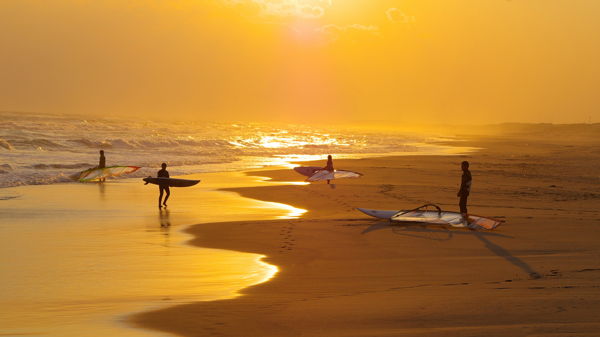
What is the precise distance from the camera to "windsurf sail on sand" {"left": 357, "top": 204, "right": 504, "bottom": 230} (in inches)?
408

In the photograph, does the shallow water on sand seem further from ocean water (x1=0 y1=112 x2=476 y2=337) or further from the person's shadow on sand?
the person's shadow on sand

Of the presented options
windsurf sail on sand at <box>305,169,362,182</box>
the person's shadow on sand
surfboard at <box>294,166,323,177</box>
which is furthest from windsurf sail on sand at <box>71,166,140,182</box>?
the person's shadow on sand

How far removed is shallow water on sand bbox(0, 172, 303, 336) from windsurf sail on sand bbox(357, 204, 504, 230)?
10.8 feet

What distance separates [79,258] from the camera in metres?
8.23

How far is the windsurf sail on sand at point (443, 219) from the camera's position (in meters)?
10.4

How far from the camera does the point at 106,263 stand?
794cm

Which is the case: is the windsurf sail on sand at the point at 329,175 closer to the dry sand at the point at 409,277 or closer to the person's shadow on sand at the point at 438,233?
the dry sand at the point at 409,277

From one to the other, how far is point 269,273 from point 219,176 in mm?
15985

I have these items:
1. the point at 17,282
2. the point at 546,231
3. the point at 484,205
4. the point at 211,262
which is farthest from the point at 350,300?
the point at 484,205

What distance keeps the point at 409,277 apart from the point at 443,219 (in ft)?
13.4

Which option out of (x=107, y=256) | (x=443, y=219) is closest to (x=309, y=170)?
(x=443, y=219)

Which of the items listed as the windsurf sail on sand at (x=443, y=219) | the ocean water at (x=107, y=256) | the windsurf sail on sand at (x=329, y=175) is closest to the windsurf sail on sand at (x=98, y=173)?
the ocean water at (x=107, y=256)

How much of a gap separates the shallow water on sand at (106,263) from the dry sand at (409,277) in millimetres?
492

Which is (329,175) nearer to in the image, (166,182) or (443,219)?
(166,182)
